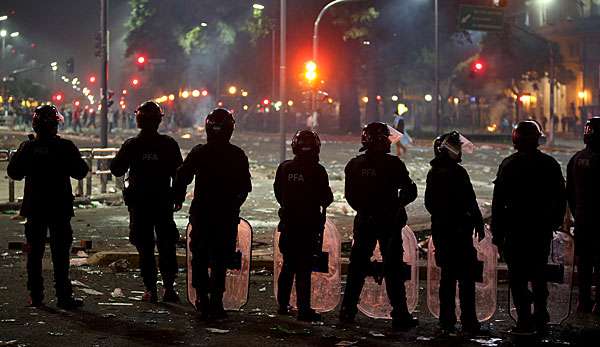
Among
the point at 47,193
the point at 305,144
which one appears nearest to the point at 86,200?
the point at 47,193

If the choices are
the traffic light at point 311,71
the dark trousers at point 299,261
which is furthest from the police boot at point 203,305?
the traffic light at point 311,71

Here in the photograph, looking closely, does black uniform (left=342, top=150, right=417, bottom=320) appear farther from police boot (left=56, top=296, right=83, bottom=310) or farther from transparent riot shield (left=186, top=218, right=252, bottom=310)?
police boot (left=56, top=296, right=83, bottom=310)

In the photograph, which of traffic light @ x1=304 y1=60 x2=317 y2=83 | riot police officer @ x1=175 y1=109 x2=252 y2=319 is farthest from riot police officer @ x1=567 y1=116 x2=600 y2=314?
traffic light @ x1=304 y1=60 x2=317 y2=83

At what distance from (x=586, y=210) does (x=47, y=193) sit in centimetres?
449

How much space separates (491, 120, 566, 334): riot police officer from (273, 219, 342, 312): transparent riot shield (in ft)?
4.76

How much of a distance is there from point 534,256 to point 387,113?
315ft

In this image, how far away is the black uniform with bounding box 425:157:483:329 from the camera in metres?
8.21

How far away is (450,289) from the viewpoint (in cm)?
828

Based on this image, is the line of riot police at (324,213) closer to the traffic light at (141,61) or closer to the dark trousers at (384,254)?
the dark trousers at (384,254)

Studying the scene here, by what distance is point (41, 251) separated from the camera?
30.1ft

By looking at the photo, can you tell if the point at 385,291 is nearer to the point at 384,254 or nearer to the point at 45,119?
the point at 384,254

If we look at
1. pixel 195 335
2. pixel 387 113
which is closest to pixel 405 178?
pixel 195 335

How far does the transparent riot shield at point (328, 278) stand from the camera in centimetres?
898

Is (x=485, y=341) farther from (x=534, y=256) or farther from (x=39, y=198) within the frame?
(x=39, y=198)
